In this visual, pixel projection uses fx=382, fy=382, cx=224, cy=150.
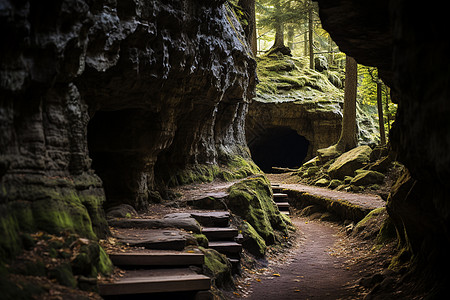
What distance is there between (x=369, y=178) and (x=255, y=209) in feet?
26.1

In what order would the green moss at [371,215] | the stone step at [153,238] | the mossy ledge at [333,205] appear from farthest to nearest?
1. the mossy ledge at [333,205]
2. the green moss at [371,215]
3. the stone step at [153,238]

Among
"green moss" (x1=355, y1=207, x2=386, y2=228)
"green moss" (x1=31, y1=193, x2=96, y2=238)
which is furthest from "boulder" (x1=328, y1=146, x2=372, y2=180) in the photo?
"green moss" (x1=31, y1=193, x2=96, y2=238)

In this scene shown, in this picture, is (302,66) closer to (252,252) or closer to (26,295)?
(252,252)

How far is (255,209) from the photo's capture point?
11.8 meters

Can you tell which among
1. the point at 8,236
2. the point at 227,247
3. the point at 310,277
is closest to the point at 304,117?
the point at 310,277

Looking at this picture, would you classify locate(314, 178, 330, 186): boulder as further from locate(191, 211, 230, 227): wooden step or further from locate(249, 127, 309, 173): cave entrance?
locate(191, 211, 230, 227): wooden step

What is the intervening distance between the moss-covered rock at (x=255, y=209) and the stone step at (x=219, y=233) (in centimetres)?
192

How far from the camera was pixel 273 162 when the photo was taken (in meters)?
35.1

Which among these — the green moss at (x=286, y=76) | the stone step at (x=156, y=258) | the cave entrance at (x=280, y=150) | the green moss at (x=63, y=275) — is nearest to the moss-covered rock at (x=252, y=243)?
the stone step at (x=156, y=258)

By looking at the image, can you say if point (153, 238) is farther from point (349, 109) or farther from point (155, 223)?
point (349, 109)

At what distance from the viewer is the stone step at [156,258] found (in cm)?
607

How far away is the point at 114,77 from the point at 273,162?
28.1 m

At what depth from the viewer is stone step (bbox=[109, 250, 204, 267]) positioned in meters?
6.07

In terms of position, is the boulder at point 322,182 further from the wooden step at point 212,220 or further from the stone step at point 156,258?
the stone step at point 156,258
